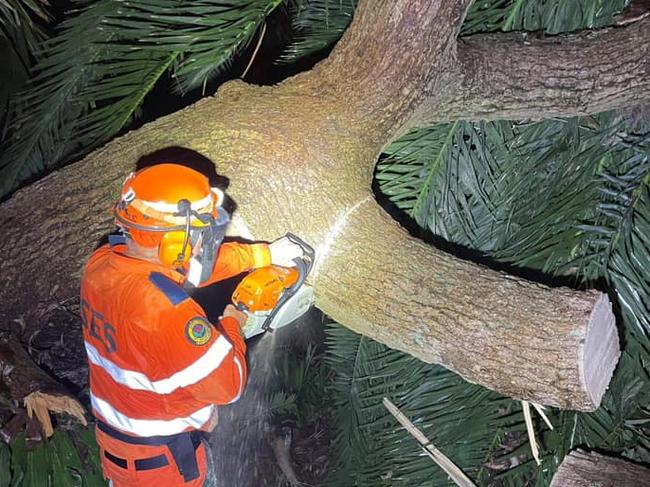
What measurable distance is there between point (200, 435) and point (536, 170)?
0.97 metres

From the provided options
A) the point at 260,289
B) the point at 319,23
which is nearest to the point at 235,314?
the point at 260,289

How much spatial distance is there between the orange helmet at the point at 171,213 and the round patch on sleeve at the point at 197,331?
0.07 m

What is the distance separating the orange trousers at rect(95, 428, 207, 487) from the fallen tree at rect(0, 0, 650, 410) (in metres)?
0.25

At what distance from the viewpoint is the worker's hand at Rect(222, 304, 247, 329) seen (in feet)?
3.20

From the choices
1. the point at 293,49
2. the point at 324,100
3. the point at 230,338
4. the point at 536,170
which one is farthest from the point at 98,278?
the point at 536,170

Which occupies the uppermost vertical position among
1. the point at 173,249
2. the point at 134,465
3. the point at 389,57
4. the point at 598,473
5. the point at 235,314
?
the point at 389,57

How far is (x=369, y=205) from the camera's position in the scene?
1124 millimetres

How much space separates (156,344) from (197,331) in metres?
0.06

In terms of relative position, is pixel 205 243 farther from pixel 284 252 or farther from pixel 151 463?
pixel 151 463

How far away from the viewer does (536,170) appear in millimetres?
1663

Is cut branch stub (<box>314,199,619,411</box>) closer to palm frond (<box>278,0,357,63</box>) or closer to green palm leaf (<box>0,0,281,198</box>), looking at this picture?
green palm leaf (<box>0,0,281,198</box>)

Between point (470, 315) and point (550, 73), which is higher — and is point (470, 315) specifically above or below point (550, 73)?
below

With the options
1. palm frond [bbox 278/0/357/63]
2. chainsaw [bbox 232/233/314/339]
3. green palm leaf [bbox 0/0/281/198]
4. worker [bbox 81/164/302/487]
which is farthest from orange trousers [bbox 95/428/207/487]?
palm frond [bbox 278/0/357/63]

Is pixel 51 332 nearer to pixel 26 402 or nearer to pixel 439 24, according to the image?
pixel 26 402
